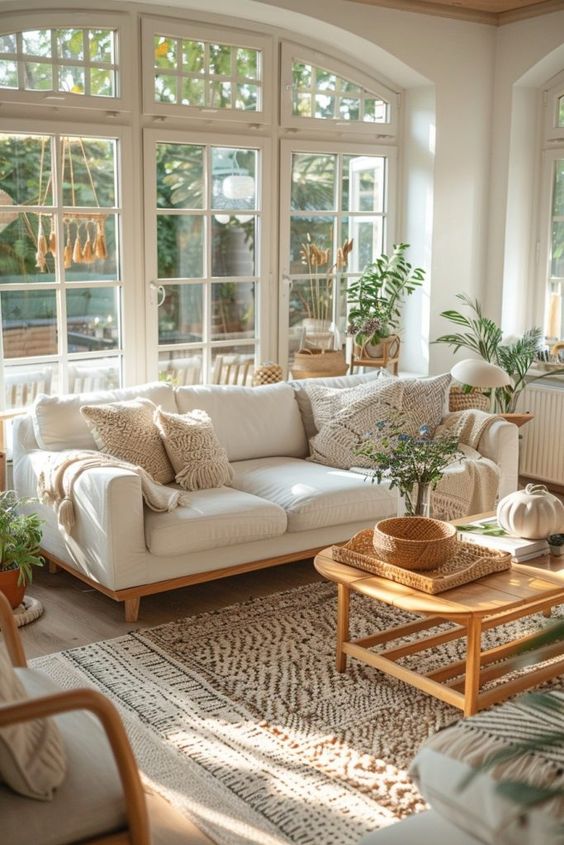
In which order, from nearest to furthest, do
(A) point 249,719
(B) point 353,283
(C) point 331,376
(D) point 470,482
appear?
(A) point 249,719
(D) point 470,482
(C) point 331,376
(B) point 353,283

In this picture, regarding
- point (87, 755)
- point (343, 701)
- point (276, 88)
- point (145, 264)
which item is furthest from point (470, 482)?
point (87, 755)

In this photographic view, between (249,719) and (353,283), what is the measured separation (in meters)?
3.54

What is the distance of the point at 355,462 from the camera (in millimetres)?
4875

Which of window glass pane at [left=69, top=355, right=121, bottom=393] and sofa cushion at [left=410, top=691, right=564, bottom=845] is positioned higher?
window glass pane at [left=69, top=355, right=121, bottom=393]

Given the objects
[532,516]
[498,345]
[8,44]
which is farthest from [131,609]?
[498,345]

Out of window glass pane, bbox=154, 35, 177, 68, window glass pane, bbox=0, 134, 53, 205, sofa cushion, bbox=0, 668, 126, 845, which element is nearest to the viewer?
sofa cushion, bbox=0, 668, 126, 845

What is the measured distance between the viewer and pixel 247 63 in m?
5.57

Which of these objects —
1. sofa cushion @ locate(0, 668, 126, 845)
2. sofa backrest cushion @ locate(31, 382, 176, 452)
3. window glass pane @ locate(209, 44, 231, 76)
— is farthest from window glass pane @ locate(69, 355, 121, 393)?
sofa cushion @ locate(0, 668, 126, 845)

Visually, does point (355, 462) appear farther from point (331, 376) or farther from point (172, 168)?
point (172, 168)

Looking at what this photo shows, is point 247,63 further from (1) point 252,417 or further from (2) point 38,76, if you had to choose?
(1) point 252,417

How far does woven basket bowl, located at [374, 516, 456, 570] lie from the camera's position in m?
3.32

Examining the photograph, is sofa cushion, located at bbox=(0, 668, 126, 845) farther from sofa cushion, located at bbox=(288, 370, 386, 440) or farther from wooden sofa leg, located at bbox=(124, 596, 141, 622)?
sofa cushion, located at bbox=(288, 370, 386, 440)

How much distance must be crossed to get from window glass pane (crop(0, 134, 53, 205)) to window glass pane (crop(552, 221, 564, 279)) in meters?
3.16

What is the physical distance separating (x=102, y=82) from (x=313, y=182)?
145cm
